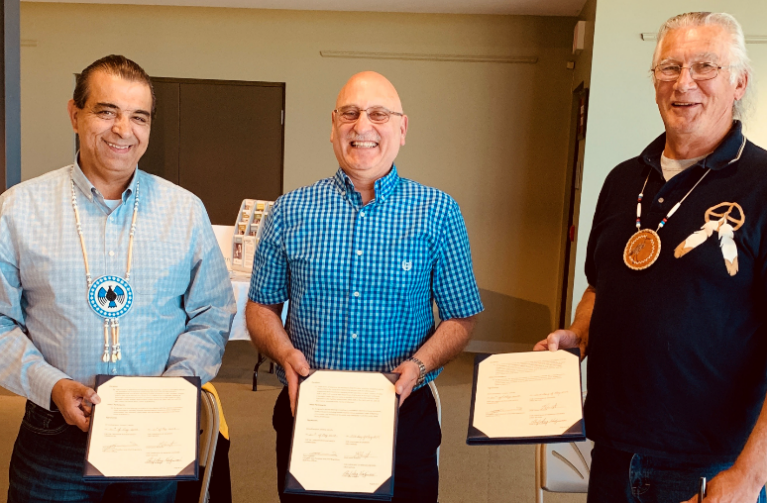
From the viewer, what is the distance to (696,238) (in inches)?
53.2

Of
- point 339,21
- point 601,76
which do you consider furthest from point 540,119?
point 339,21

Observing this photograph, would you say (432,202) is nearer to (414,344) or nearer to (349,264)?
(349,264)

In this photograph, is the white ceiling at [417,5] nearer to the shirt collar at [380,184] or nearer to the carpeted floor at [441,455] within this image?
the carpeted floor at [441,455]

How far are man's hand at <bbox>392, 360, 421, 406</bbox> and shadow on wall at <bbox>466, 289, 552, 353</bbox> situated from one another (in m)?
4.95

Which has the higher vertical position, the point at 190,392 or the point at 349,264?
the point at 349,264

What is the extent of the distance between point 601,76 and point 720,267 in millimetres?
3649

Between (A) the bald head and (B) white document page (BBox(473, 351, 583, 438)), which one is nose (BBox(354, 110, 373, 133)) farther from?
(B) white document page (BBox(473, 351, 583, 438))

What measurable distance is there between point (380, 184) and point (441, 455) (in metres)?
2.59

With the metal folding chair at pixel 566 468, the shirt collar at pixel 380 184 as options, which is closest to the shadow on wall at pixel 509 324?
the metal folding chair at pixel 566 468

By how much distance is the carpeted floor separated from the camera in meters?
3.34

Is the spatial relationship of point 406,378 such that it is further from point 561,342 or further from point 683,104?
point 683,104

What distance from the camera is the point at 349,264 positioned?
1619 mm

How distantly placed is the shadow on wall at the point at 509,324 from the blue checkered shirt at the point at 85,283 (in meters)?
5.05

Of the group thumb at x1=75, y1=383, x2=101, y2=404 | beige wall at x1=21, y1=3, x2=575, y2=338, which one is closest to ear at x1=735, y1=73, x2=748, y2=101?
thumb at x1=75, y1=383, x2=101, y2=404
